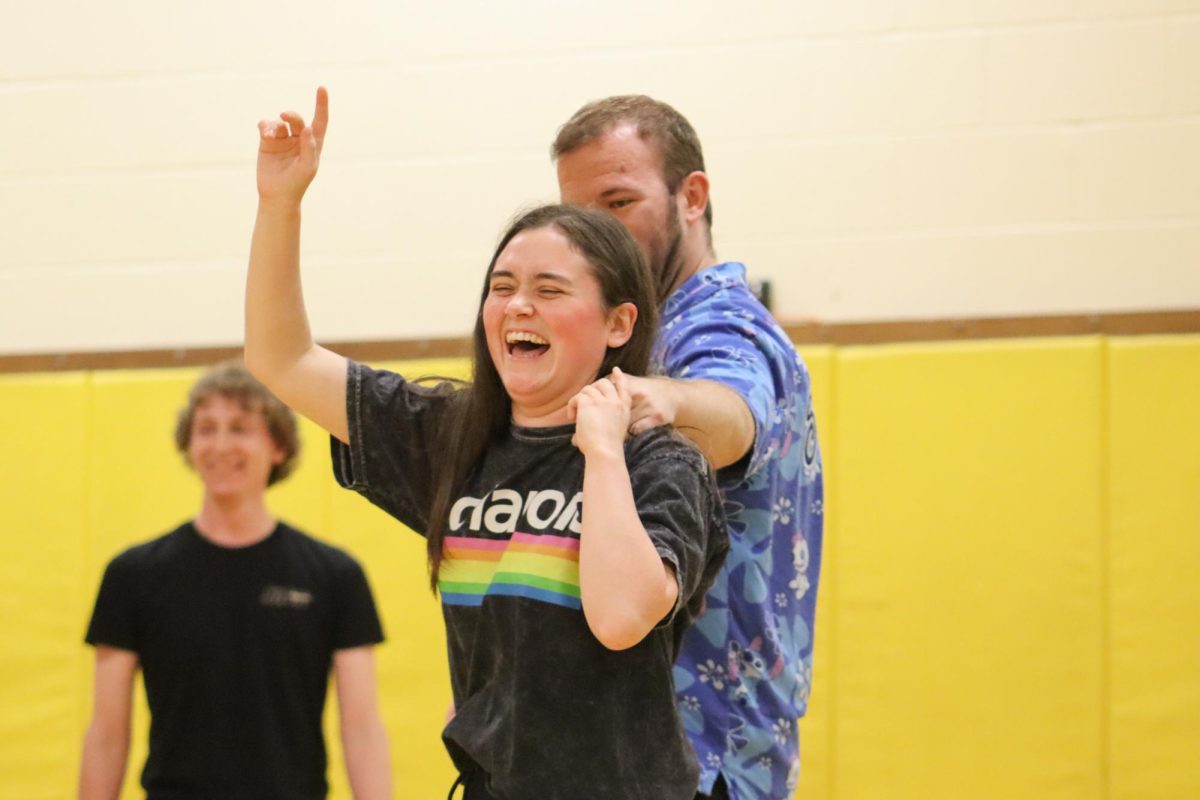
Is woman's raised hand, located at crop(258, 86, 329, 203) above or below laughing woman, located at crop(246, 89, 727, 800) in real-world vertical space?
above

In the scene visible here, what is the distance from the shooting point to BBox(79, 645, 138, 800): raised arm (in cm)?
282

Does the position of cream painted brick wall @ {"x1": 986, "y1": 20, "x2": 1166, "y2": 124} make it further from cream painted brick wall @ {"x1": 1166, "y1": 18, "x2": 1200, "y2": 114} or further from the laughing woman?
the laughing woman

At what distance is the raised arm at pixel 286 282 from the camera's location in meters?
1.63

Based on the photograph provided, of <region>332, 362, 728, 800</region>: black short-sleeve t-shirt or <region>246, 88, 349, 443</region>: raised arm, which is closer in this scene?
<region>332, 362, 728, 800</region>: black short-sleeve t-shirt

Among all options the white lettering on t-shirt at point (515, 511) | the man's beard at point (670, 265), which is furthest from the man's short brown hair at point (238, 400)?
the white lettering on t-shirt at point (515, 511)

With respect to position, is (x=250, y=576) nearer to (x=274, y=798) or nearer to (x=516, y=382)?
(x=274, y=798)

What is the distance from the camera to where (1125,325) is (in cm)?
354

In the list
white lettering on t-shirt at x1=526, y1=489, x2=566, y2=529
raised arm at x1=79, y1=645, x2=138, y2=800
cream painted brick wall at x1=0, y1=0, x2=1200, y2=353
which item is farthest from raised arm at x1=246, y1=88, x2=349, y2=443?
cream painted brick wall at x1=0, y1=0, x2=1200, y2=353

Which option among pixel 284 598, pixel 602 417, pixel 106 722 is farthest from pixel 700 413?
pixel 106 722

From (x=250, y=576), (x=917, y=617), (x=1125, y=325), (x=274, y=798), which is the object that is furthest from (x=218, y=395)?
(x=1125, y=325)

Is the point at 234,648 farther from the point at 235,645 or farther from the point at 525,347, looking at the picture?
the point at 525,347

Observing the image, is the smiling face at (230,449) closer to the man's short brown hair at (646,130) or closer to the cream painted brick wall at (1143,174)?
the man's short brown hair at (646,130)

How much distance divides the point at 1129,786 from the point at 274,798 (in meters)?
2.01

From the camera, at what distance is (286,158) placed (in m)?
1.64
